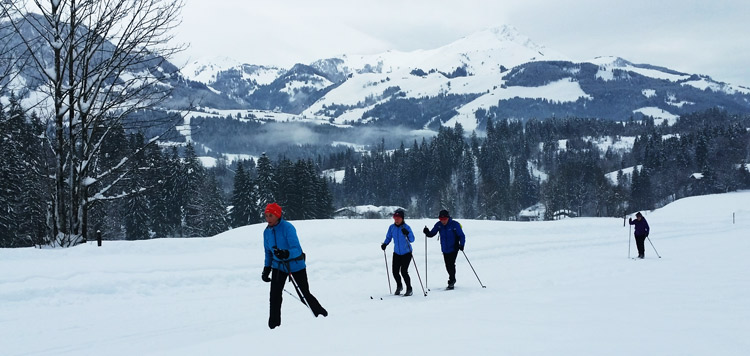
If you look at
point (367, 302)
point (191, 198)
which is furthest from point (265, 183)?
point (367, 302)

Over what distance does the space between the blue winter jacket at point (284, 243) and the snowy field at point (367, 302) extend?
3.37 feet

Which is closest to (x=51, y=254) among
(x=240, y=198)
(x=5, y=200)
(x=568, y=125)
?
(x=5, y=200)

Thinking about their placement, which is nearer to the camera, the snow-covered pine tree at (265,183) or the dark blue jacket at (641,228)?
the dark blue jacket at (641,228)

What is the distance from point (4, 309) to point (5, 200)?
2641 cm

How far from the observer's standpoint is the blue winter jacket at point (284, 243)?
7902 mm

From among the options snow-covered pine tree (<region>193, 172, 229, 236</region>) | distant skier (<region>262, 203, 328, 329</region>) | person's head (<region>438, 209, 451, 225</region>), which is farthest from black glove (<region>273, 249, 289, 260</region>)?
snow-covered pine tree (<region>193, 172, 229, 236</region>)

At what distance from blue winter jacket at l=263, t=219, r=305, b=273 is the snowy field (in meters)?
1.03

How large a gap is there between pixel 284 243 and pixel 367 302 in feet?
11.6

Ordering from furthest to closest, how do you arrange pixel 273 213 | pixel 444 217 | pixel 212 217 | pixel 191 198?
pixel 191 198 → pixel 212 217 → pixel 444 217 → pixel 273 213

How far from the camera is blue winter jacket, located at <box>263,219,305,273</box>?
25.9 feet

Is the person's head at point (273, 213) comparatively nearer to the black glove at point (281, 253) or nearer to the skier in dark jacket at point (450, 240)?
the black glove at point (281, 253)

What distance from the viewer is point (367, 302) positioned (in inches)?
427

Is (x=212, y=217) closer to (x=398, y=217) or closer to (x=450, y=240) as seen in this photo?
(x=450, y=240)

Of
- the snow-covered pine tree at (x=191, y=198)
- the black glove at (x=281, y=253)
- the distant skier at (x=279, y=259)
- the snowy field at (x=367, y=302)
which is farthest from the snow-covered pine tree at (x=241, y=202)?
the black glove at (x=281, y=253)
